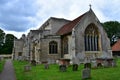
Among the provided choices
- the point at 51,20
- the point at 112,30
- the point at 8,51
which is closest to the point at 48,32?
the point at 51,20

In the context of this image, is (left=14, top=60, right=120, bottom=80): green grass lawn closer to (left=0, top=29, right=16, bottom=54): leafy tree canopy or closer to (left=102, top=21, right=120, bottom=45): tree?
(left=102, top=21, right=120, bottom=45): tree

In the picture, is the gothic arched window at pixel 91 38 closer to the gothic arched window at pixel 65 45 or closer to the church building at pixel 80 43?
the church building at pixel 80 43

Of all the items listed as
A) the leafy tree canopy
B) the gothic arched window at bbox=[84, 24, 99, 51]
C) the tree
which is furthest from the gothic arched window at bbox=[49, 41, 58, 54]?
the leafy tree canopy

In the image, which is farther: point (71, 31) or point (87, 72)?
point (71, 31)

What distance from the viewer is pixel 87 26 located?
35.1 m

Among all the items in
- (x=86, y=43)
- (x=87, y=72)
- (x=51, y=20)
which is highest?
(x=51, y=20)

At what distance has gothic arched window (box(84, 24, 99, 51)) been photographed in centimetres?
3526

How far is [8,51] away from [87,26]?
69.3 meters

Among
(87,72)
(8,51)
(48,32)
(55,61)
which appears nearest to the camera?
(87,72)

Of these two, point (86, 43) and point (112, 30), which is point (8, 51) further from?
point (86, 43)

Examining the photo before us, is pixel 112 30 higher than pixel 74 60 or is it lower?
higher

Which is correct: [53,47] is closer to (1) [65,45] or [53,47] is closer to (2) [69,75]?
(1) [65,45]

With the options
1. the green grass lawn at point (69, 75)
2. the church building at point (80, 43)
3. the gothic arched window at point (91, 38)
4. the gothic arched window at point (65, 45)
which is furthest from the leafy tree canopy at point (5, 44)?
the green grass lawn at point (69, 75)

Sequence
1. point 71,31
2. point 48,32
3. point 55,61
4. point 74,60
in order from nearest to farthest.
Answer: point 74,60 → point 71,31 → point 55,61 → point 48,32
